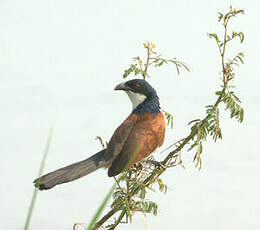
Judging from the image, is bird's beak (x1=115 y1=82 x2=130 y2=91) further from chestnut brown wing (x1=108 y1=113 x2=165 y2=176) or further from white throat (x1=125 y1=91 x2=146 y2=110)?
chestnut brown wing (x1=108 y1=113 x2=165 y2=176)

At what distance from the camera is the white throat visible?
453 centimetres

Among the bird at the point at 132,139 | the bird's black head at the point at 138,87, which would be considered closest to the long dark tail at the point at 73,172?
the bird at the point at 132,139

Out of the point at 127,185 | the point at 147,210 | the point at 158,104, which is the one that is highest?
the point at 158,104

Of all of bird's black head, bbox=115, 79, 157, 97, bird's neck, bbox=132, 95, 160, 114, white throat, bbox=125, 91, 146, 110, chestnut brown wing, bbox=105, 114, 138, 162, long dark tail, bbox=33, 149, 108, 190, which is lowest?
long dark tail, bbox=33, 149, 108, 190

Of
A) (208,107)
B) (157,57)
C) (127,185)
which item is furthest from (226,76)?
(127,185)

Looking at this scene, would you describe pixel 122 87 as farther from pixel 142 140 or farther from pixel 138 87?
pixel 142 140

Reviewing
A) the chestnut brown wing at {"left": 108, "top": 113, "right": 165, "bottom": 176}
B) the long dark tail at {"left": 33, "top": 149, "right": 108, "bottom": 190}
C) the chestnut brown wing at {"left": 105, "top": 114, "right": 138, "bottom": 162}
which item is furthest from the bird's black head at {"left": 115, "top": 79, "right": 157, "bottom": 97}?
the long dark tail at {"left": 33, "top": 149, "right": 108, "bottom": 190}

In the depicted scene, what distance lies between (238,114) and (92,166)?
62.6 inches

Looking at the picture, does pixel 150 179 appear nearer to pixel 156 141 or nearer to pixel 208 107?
pixel 208 107

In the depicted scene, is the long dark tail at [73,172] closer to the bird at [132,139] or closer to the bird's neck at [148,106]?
the bird at [132,139]

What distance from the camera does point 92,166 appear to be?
421 centimetres

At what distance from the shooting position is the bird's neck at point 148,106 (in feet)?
15.2

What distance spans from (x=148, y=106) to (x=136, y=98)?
0.16 m

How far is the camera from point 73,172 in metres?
4.08
